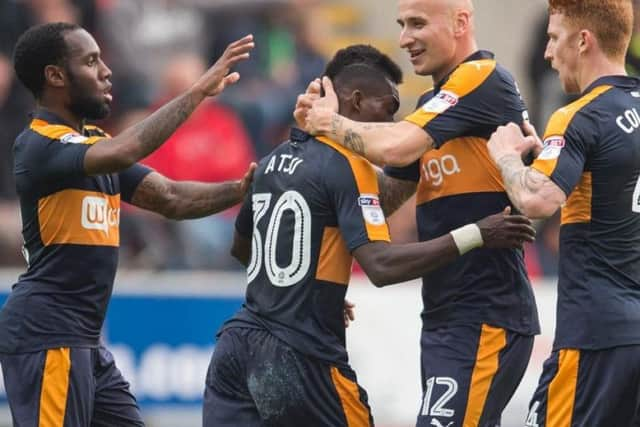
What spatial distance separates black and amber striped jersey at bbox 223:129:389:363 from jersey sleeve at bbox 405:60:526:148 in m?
0.41

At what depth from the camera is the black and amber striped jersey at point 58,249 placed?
7.96 metres

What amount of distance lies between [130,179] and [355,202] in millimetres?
1869

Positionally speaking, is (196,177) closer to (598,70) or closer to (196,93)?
(196,93)

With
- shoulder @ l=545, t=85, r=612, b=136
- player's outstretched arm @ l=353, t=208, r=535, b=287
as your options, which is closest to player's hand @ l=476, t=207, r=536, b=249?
player's outstretched arm @ l=353, t=208, r=535, b=287

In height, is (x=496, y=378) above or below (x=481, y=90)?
below

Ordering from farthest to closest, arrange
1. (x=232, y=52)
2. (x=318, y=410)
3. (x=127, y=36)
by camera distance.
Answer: (x=127, y=36) < (x=232, y=52) < (x=318, y=410)

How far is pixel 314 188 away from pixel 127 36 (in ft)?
30.0

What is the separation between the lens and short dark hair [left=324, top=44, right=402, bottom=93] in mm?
7773

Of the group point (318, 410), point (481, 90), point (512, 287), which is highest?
point (481, 90)

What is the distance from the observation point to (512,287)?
25.1 feet

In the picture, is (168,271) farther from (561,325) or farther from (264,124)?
(561,325)

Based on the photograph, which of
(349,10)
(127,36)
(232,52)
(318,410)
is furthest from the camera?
(349,10)

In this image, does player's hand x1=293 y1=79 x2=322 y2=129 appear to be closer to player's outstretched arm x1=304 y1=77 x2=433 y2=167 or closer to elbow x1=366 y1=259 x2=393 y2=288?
player's outstretched arm x1=304 y1=77 x2=433 y2=167

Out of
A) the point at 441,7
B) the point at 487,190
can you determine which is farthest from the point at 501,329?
the point at 441,7
